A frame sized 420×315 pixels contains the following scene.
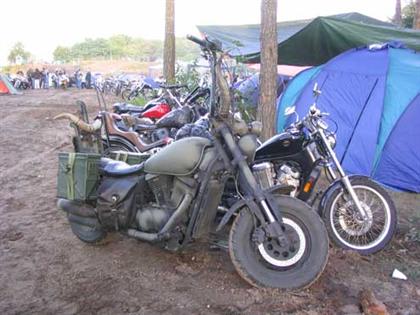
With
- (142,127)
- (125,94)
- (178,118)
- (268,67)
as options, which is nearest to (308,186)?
(268,67)

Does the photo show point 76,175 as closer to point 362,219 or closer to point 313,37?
point 362,219

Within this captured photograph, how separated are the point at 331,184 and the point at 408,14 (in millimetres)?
15748

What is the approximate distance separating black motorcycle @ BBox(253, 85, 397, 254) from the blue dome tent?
196 centimetres

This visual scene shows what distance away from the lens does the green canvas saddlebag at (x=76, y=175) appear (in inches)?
143

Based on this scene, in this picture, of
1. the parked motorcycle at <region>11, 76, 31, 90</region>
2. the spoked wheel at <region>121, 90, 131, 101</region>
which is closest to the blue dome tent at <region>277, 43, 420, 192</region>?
the spoked wheel at <region>121, 90, 131, 101</region>

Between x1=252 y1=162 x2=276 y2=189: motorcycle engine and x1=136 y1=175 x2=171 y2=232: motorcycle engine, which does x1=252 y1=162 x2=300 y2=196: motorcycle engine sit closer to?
x1=252 y1=162 x2=276 y2=189: motorcycle engine

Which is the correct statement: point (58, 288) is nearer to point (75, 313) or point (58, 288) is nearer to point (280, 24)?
point (75, 313)

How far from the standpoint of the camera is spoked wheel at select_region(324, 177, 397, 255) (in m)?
4.00

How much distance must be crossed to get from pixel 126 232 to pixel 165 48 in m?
9.08

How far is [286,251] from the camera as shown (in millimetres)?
3199

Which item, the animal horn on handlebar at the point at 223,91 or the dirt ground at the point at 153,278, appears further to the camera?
the animal horn on handlebar at the point at 223,91

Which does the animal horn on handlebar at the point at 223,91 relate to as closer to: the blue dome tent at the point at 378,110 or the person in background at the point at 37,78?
the blue dome tent at the point at 378,110

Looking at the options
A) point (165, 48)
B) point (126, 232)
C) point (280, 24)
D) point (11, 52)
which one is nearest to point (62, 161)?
point (126, 232)

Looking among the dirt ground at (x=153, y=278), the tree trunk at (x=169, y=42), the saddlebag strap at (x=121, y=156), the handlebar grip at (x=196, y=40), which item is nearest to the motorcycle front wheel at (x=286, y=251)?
the dirt ground at (x=153, y=278)
